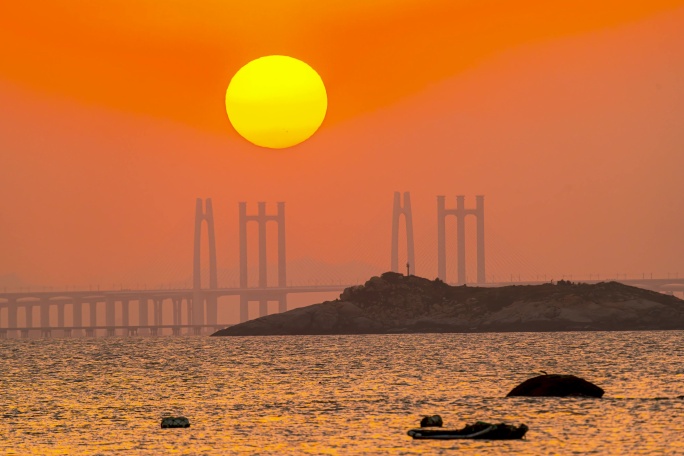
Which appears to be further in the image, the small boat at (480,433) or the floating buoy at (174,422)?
the floating buoy at (174,422)

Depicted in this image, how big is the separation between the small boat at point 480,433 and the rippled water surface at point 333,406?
629 millimetres

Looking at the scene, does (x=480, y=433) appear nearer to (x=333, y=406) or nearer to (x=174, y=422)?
(x=174, y=422)

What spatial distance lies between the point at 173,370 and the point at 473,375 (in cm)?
2695

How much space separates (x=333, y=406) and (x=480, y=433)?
1634cm

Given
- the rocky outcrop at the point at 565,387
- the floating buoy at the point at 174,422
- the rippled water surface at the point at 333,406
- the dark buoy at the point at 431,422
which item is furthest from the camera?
the rocky outcrop at the point at 565,387

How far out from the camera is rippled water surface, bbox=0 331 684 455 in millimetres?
41969

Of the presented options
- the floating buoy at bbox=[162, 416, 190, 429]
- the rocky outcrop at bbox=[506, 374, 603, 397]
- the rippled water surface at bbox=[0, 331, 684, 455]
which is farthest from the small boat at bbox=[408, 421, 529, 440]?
the rocky outcrop at bbox=[506, 374, 603, 397]

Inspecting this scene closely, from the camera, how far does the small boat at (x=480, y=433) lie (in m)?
42.1

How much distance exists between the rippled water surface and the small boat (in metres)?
0.63

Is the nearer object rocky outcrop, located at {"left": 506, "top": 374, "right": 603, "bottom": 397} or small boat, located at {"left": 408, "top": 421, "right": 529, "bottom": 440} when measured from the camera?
small boat, located at {"left": 408, "top": 421, "right": 529, "bottom": 440}

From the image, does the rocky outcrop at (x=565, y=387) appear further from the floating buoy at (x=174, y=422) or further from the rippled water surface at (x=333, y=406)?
the floating buoy at (x=174, y=422)

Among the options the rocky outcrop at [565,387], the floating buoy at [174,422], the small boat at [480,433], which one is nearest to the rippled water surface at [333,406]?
the floating buoy at [174,422]

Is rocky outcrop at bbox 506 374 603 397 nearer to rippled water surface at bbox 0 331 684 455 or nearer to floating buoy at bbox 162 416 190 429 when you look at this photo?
rippled water surface at bbox 0 331 684 455

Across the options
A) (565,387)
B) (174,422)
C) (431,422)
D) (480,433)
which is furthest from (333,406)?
(480,433)
